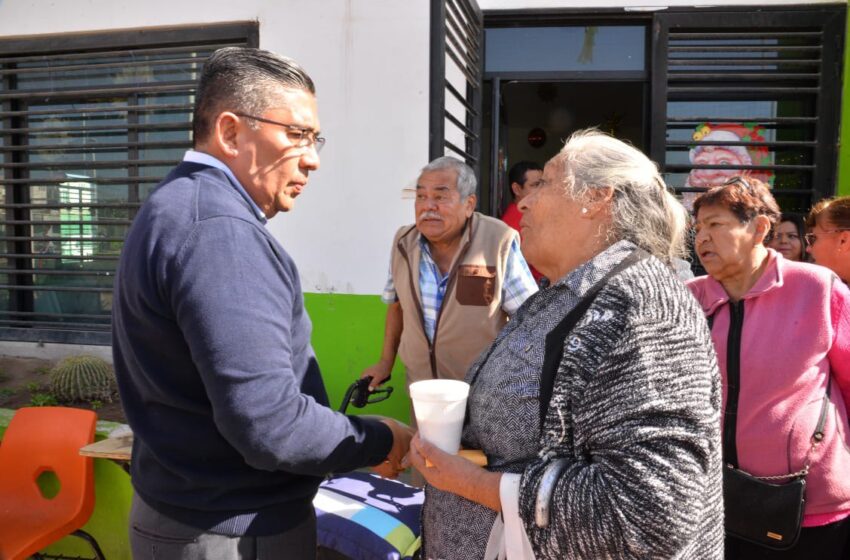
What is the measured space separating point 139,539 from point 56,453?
2194 mm

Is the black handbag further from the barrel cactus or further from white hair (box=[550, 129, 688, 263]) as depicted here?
the barrel cactus

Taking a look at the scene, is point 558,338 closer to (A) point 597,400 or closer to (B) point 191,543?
(A) point 597,400

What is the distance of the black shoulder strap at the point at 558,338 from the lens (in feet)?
4.13

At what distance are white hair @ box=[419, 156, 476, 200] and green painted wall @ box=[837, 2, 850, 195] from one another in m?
2.81

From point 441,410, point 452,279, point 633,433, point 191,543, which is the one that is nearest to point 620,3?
point 452,279

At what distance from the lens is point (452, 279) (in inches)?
122

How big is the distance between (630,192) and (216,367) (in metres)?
0.95

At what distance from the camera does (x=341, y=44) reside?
4516 mm

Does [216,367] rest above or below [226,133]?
below

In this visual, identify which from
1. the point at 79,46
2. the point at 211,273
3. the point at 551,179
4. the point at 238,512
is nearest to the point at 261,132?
the point at 211,273

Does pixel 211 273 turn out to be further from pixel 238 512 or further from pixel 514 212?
pixel 514 212

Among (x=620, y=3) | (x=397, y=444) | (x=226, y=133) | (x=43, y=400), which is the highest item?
(x=620, y=3)

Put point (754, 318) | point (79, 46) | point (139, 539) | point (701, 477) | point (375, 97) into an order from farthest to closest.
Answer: point (79, 46)
point (375, 97)
point (754, 318)
point (139, 539)
point (701, 477)

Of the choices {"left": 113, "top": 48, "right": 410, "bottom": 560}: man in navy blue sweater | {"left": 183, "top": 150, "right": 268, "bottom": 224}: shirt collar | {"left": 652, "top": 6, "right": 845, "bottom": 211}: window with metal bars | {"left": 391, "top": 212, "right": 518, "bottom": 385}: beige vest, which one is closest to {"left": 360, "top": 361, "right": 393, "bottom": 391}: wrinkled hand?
{"left": 391, "top": 212, "right": 518, "bottom": 385}: beige vest
